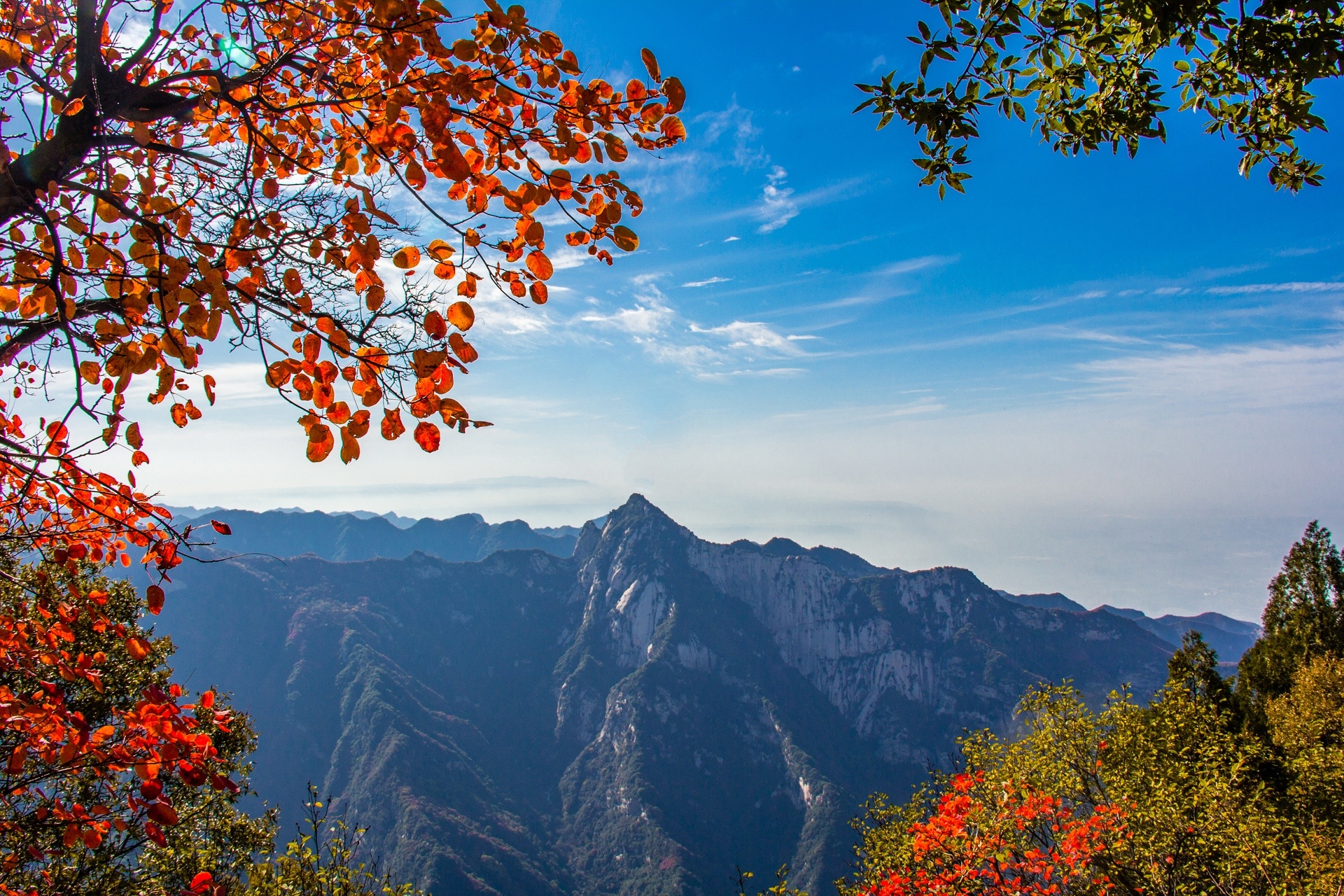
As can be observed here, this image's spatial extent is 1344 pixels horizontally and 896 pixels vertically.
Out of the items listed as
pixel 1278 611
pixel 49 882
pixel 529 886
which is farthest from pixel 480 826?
pixel 49 882

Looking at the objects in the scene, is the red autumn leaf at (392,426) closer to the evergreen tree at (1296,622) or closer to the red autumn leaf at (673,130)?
the red autumn leaf at (673,130)

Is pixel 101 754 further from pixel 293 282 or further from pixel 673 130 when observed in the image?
pixel 673 130

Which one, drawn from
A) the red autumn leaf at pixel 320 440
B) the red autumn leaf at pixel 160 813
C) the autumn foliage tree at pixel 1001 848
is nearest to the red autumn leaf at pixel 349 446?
the red autumn leaf at pixel 320 440

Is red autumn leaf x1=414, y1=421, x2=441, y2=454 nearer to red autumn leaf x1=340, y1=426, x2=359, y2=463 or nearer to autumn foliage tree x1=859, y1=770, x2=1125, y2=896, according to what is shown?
red autumn leaf x1=340, y1=426, x2=359, y2=463

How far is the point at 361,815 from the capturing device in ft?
517

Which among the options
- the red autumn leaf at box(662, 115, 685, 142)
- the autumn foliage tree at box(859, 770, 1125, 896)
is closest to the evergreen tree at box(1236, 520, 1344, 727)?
the autumn foliage tree at box(859, 770, 1125, 896)

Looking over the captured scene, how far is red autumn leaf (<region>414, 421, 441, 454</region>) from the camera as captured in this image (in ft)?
10.0

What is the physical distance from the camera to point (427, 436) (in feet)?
10.0

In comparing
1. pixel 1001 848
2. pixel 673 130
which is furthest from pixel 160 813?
pixel 1001 848

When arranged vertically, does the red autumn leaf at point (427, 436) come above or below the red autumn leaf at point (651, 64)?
below

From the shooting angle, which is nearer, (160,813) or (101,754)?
(160,813)

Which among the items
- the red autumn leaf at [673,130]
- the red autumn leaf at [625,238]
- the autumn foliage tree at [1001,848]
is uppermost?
the red autumn leaf at [673,130]

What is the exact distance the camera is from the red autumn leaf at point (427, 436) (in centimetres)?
305

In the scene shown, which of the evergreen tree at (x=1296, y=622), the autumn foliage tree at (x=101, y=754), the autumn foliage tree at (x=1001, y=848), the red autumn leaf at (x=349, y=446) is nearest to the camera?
the red autumn leaf at (x=349, y=446)
